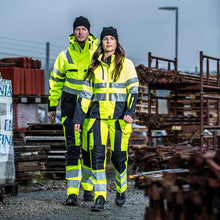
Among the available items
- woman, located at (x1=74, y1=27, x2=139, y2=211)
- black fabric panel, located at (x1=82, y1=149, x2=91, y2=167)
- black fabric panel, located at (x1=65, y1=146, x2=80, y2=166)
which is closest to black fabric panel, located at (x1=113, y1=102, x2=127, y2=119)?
woman, located at (x1=74, y1=27, x2=139, y2=211)

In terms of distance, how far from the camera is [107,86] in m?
6.62

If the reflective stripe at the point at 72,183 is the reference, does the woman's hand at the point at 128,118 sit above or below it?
above

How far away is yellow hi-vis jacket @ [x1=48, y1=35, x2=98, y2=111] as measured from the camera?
7.28 metres

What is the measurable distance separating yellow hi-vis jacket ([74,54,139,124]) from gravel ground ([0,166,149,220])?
110cm

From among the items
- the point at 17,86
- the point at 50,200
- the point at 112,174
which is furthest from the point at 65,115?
the point at 17,86

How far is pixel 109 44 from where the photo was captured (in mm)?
6766

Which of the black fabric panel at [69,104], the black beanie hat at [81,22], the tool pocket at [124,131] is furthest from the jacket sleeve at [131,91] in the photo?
the black beanie hat at [81,22]

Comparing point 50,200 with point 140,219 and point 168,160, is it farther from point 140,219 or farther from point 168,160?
point 168,160

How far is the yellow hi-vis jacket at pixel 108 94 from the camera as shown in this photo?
6613mm

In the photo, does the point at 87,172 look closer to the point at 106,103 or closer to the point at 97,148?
the point at 97,148

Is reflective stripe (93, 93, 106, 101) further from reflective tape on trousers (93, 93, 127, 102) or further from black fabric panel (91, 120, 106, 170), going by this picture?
black fabric panel (91, 120, 106, 170)

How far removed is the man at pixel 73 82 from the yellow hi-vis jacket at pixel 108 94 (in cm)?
55

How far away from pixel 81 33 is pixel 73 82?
65 centimetres

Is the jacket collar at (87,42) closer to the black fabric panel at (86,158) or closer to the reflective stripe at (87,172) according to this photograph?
the black fabric panel at (86,158)
